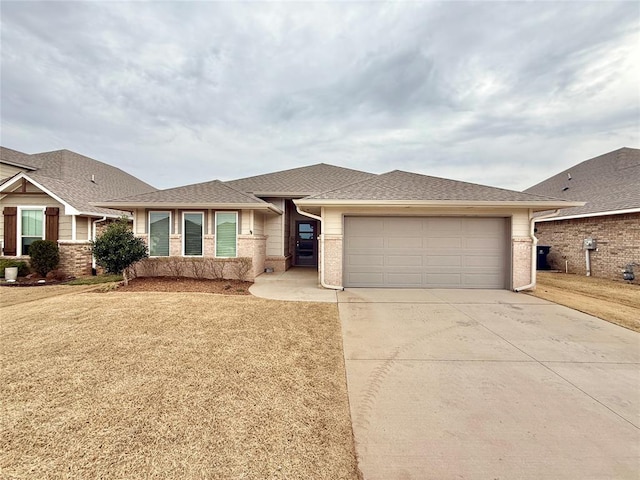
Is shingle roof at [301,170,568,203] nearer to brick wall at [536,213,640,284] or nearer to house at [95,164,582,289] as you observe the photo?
house at [95,164,582,289]

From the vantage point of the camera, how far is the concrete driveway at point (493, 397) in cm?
216

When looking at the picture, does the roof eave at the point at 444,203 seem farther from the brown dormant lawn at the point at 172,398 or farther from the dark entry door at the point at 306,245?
the dark entry door at the point at 306,245

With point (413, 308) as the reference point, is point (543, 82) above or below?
above

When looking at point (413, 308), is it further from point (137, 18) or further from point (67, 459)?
point (137, 18)

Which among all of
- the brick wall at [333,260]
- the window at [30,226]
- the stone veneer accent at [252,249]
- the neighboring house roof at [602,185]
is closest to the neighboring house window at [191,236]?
the stone veneer accent at [252,249]

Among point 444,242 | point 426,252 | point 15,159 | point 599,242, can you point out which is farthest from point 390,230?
point 15,159

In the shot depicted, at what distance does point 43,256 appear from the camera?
1031 cm

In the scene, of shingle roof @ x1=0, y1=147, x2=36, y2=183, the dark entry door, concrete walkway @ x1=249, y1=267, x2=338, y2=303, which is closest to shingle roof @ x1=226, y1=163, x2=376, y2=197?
A: the dark entry door

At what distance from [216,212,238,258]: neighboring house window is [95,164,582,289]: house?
37 mm

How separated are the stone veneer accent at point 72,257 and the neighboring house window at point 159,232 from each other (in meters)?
3.11

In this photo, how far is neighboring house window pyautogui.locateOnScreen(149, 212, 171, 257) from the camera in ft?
33.2

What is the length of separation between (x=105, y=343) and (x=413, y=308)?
6.12 meters

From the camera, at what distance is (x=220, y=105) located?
53.7 feet

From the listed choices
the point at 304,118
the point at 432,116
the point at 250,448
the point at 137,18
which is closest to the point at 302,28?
the point at 137,18
